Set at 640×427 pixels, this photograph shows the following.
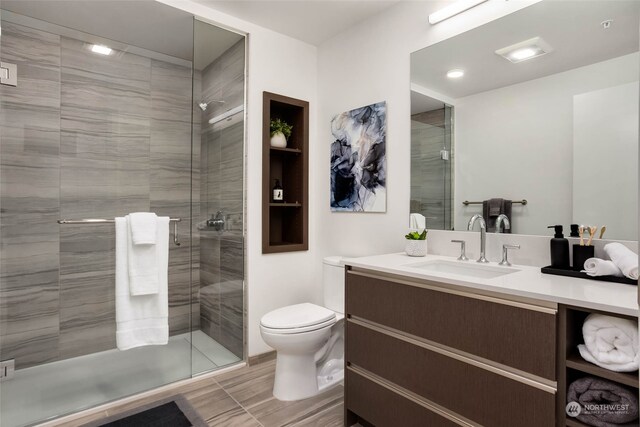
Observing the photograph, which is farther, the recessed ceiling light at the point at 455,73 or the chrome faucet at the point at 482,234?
the recessed ceiling light at the point at 455,73

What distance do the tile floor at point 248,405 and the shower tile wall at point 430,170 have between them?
125 centimetres

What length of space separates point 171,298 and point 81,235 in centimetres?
80

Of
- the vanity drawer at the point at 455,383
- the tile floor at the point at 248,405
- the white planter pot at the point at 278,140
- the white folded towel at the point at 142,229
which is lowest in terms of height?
the tile floor at the point at 248,405

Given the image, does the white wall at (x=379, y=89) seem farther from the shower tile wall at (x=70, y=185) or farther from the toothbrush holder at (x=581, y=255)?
the shower tile wall at (x=70, y=185)

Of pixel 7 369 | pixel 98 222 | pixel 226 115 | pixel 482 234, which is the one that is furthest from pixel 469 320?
pixel 7 369

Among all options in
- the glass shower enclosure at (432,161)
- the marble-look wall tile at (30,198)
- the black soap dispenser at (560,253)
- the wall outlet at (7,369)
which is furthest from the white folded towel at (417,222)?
the wall outlet at (7,369)

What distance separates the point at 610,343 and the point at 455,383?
544 millimetres

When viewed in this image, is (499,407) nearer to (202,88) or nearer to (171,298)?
(171,298)

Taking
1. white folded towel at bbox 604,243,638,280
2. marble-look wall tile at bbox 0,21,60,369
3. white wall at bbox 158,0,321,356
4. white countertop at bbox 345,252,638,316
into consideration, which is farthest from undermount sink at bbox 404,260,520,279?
marble-look wall tile at bbox 0,21,60,369

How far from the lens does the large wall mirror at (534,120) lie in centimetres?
147

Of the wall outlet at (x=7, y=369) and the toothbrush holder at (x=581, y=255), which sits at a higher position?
the toothbrush holder at (x=581, y=255)

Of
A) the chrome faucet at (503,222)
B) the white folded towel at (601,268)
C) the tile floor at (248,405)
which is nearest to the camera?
the white folded towel at (601,268)

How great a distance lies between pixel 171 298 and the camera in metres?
2.53

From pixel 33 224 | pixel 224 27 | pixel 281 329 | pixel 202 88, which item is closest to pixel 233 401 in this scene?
pixel 281 329
